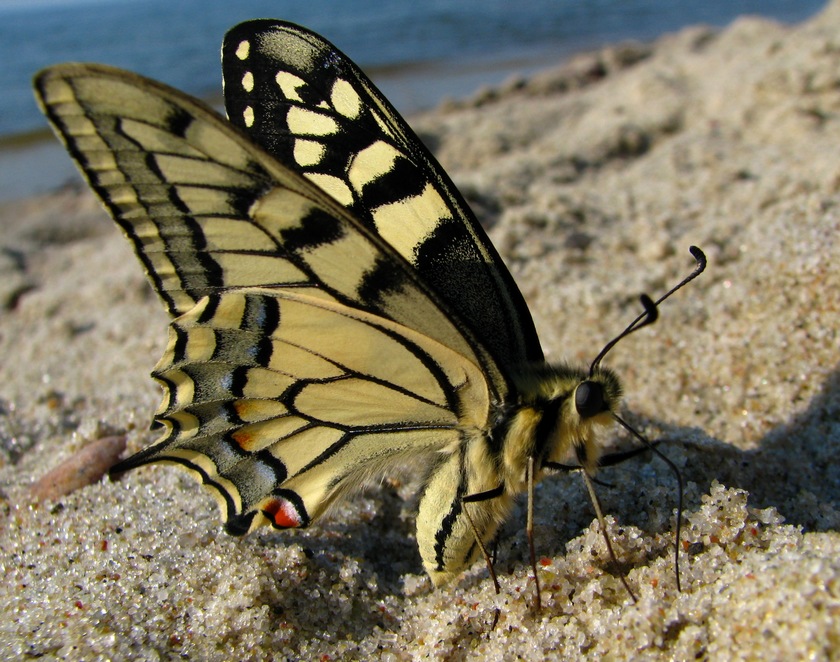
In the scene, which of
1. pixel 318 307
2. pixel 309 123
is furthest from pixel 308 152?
pixel 318 307

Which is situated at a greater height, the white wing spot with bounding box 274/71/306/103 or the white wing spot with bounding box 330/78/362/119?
the white wing spot with bounding box 274/71/306/103

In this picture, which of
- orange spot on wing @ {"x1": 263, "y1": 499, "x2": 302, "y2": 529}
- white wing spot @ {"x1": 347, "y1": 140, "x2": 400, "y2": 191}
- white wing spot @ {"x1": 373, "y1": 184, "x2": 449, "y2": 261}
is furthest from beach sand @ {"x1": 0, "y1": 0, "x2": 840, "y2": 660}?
white wing spot @ {"x1": 347, "y1": 140, "x2": 400, "y2": 191}

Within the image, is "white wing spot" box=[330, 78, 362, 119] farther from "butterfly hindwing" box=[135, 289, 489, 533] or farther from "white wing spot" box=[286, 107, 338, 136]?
"butterfly hindwing" box=[135, 289, 489, 533]

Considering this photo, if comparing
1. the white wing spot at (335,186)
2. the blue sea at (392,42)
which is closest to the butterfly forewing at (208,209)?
the white wing spot at (335,186)

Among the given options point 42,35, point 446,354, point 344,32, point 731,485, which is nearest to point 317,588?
point 446,354

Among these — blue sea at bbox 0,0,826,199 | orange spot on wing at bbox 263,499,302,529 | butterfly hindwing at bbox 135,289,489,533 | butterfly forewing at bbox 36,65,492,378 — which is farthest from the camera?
blue sea at bbox 0,0,826,199

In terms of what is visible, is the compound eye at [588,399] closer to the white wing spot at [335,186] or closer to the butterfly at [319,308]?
the butterfly at [319,308]

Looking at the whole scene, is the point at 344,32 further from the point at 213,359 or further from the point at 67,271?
the point at 213,359
